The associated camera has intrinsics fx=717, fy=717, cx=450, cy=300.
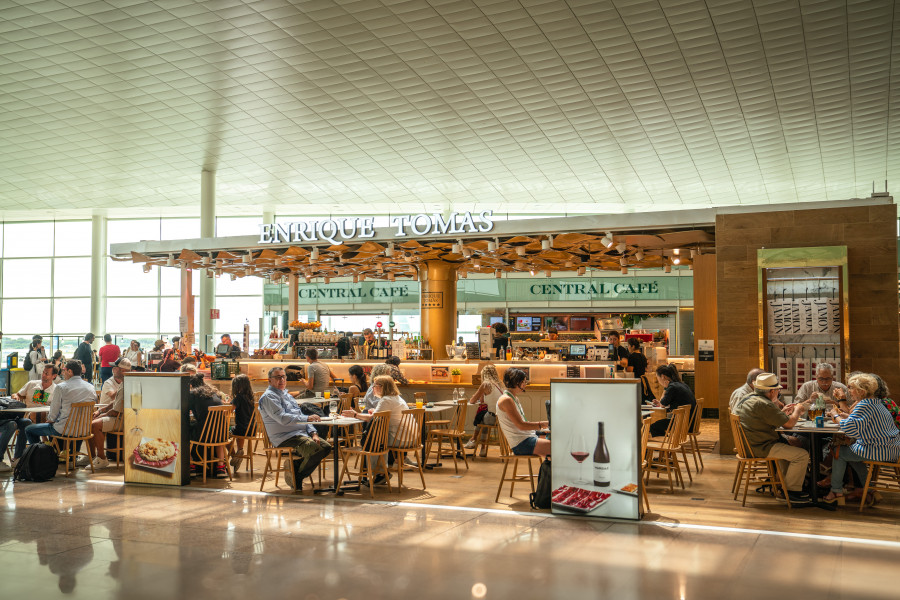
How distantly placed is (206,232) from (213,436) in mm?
10993

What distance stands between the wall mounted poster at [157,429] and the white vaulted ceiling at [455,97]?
5.09m

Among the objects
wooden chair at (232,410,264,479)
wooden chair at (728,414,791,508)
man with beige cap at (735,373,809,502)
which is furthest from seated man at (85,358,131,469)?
man with beige cap at (735,373,809,502)

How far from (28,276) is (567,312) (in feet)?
62.0

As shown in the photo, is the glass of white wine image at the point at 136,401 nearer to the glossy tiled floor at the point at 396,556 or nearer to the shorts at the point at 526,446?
the glossy tiled floor at the point at 396,556

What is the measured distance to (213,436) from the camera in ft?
25.2

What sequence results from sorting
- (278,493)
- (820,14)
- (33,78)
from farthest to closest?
(33,78)
(820,14)
(278,493)

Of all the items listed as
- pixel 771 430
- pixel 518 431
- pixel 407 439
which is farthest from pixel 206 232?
pixel 771 430

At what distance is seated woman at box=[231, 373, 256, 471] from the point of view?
822 cm

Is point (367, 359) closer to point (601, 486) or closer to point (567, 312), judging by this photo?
point (601, 486)

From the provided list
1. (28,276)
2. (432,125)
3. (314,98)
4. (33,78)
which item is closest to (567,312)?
(432,125)

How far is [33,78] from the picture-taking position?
11969 mm

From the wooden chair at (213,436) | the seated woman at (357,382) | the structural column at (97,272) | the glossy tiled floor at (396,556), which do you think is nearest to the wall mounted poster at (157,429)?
the wooden chair at (213,436)

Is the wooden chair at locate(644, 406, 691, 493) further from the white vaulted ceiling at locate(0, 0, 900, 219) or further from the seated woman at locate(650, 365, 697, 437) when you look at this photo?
the white vaulted ceiling at locate(0, 0, 900, 219)

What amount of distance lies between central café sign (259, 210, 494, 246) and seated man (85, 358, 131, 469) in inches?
176
